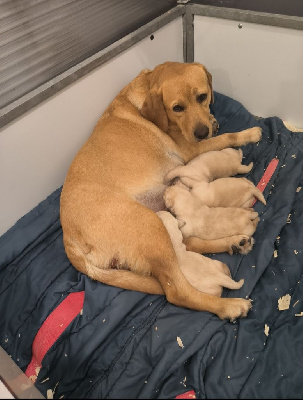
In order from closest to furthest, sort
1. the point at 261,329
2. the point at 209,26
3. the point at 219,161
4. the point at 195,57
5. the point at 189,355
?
the point at 189,355, the point at 261,329, the point at 219,161, the point at 209,26, the point at 195,57

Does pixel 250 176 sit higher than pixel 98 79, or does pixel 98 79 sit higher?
pixel 98 79

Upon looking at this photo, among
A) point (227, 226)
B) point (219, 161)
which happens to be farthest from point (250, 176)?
point (227, 226)

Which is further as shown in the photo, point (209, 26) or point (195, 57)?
point (195, 57)

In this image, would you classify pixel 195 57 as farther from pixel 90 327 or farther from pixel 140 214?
pixel 90 327

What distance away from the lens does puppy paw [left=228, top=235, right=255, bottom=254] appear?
2.25 meters

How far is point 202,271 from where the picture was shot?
206 centimetres

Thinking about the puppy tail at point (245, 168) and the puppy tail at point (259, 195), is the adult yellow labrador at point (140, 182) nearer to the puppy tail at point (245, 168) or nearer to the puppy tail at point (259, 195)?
the puppy tail at point (245, 168)

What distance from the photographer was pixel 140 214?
2088 mm

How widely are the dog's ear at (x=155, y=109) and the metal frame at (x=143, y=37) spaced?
51 centimetres

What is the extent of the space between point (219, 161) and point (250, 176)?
336 millimetres

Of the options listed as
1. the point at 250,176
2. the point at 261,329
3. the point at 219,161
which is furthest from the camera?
the point at 250,176

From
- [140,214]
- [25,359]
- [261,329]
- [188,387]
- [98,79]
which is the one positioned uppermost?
[98,79]

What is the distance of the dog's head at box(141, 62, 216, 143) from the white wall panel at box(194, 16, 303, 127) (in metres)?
0.72

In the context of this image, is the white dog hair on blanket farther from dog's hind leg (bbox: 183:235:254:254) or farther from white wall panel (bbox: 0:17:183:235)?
white wall panel (bbox: 0:17:183:235)
